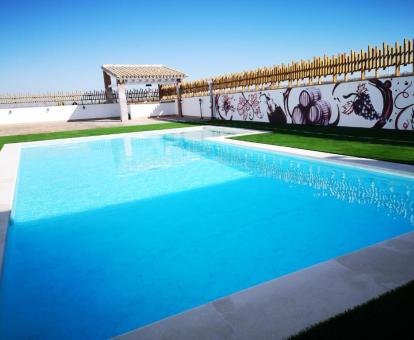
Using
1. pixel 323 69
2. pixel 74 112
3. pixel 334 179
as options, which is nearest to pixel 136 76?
pixel 74 112

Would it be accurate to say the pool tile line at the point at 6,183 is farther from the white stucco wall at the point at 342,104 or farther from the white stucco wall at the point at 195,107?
the white stucco wall at the point at 195,107

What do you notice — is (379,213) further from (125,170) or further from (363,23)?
(363,23)

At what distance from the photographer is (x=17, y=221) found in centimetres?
627

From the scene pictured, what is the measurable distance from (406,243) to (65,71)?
43.8 meters

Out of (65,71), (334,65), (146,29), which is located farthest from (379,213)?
(65,71)

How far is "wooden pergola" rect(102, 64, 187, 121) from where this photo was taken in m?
25.5

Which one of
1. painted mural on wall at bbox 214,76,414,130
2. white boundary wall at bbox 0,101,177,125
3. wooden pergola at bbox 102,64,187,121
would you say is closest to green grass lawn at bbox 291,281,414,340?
painted mural on wall at bbox 214,76,414,130

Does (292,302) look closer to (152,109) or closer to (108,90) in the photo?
(152,109)

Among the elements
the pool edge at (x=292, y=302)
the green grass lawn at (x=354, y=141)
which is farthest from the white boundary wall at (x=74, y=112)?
the pool edge at (x=292, y=302)

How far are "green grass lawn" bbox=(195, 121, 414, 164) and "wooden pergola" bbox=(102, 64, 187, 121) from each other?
1566 cm

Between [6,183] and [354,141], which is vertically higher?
[354,141]

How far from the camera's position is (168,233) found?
551cm

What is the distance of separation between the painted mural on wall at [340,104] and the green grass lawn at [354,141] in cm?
61

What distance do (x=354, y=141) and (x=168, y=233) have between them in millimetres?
8302
